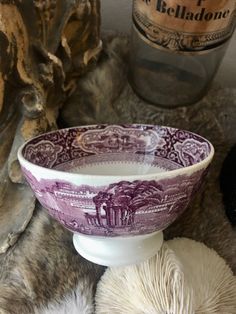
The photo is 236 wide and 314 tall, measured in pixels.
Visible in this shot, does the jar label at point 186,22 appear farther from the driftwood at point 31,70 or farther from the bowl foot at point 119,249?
the bowl foot at point 119,249

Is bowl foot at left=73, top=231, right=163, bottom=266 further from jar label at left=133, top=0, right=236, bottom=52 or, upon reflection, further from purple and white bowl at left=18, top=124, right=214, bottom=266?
jar label at left=133, top=0, right=236, bottom=52

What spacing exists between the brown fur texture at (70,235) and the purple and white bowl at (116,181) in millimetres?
28

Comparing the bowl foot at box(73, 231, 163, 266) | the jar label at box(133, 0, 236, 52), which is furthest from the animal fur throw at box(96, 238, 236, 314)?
the jar label at box(133, 0, 236, 52)

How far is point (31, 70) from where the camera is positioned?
462mm

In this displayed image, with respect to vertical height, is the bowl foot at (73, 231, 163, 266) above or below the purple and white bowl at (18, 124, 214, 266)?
below

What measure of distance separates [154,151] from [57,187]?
135 mm

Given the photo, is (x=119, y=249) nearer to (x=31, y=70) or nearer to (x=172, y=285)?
(x=172, y=285)

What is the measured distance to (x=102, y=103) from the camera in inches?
21.4

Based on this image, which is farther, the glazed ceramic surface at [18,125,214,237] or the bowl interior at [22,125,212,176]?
the bowl interior at [22,125,212,176]

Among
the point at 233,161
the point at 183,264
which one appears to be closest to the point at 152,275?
the point at 183,264

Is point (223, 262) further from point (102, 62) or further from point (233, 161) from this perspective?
→ point (102, 62)

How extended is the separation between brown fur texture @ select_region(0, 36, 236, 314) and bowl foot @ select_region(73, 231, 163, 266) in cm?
4

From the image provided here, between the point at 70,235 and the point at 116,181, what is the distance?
13 cm

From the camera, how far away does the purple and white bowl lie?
15.5 inches
